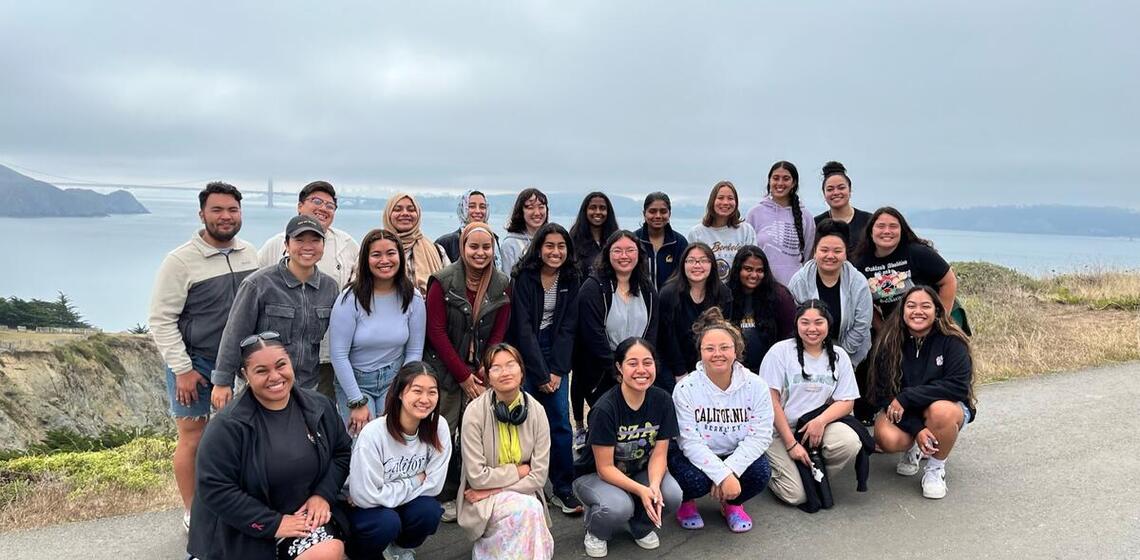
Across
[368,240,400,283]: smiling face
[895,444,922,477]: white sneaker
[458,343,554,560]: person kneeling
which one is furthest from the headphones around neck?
[895,444,922,477]: white sneaker

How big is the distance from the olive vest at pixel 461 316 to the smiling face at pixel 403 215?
662mm

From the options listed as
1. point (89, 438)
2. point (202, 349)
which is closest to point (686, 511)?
point (202, 349)

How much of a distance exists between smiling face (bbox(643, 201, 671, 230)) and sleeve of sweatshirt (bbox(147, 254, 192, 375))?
319cm

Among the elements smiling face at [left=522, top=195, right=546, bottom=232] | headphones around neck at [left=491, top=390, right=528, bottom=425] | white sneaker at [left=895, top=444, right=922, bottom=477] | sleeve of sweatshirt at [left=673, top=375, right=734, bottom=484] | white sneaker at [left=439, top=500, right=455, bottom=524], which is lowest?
white sneaker at [left=439, top=500, right=455, bottom=524]

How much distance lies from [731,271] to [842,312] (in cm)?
81

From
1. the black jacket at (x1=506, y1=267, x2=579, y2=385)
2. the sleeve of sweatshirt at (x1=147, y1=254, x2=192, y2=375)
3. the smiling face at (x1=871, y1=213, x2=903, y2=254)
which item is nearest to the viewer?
the sleeve of sweatshirt at (x1=147, y1=254, x2=192, y2=375)

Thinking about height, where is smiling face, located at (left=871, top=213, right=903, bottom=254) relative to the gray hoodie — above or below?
above

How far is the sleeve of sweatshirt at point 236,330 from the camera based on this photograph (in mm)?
3750

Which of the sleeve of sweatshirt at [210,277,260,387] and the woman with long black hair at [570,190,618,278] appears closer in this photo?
the sleeve of sweatshirt at [210,277,260,387]

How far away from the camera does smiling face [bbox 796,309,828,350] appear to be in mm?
4633

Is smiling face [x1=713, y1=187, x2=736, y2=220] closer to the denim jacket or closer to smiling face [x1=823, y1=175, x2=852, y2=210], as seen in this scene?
smiling face [x1=823, y1=175, x2=852, y2=210]

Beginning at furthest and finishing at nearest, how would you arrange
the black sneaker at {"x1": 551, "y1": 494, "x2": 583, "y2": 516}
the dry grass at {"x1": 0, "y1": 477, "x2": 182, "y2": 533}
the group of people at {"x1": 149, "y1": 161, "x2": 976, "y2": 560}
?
the black sneaker at {"x1": 551, "y1": 494, "x2": 583, "y2": 516} → the dry grass at {"x1": 0, "y1": 477, "x2": 182, "y2": 533} → the group of people at {"x1": 149, "y1": 161, "x2": 976, "y2": 560}

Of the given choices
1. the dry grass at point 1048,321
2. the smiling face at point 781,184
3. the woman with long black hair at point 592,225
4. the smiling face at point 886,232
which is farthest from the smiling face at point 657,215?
the dry grass at point 1048,321

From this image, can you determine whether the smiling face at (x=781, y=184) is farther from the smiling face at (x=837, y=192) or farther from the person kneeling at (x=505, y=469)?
the person kneeling at (x=505, y=469)
